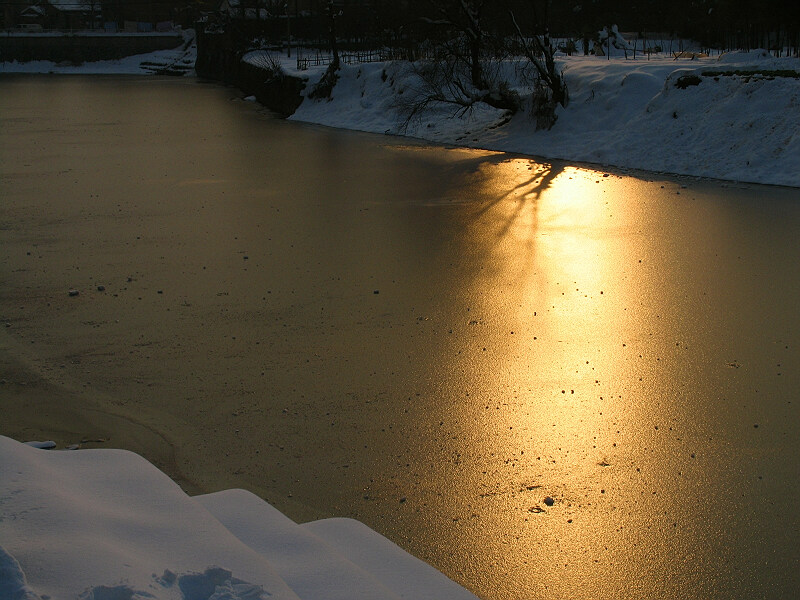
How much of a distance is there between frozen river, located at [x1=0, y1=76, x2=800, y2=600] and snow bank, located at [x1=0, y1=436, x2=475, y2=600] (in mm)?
428

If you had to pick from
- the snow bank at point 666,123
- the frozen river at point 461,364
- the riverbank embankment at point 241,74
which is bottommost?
the frozen river at point 461,364

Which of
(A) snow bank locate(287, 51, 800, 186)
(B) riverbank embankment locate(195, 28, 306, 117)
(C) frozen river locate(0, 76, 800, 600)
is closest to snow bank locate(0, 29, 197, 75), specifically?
(B) riverbank embankment locate(195, 28, 306, 117)

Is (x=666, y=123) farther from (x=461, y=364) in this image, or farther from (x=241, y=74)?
(x=241, y=74)

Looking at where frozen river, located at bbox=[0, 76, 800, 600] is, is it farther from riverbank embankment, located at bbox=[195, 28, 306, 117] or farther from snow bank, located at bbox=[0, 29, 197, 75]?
snow bank, located at bbox=[0, 29, 197, 75]

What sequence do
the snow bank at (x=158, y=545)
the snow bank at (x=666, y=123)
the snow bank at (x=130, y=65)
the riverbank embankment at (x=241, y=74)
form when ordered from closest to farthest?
the snow bank at (x=158, y=545) → the snow bank at (x=666, y=123) → the riverbank embankment at (x=241, y=74) → the snow bank at (x=130, y=65)

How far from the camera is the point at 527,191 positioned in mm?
13164

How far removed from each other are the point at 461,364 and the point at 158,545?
3.34 metres

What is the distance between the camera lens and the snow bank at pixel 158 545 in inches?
104

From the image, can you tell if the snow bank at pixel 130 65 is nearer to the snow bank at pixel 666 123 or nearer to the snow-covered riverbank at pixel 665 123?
the snow-covered riverbank at pixel 665 123

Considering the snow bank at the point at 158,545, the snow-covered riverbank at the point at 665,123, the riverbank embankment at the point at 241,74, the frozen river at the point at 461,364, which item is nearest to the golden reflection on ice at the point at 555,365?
the frozen river at the point at 461,364

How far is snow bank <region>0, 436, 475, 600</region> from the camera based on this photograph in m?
2.65

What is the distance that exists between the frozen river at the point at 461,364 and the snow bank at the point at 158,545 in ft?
1.40

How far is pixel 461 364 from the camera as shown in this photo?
6117 mm

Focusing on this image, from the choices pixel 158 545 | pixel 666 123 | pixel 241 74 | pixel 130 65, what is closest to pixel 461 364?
pixel 158 545
